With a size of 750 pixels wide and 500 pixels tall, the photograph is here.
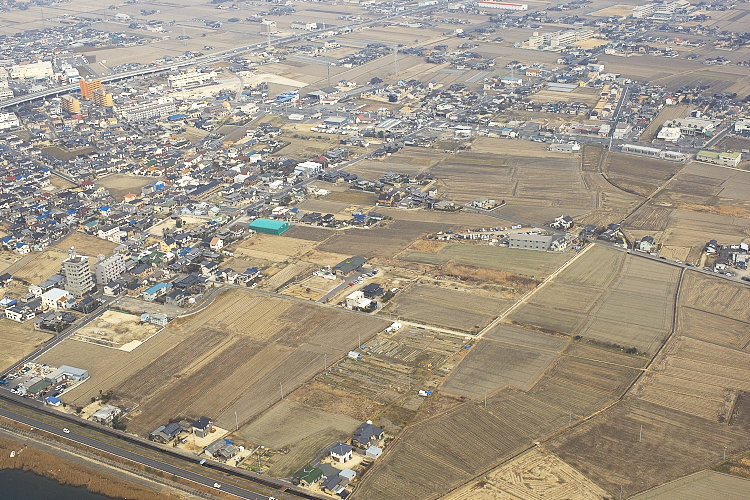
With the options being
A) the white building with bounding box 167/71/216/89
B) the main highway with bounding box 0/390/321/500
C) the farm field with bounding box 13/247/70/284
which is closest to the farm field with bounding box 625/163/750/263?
the main highway with bounding box 0/390/321/500

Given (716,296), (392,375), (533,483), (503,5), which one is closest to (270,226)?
(392,375)

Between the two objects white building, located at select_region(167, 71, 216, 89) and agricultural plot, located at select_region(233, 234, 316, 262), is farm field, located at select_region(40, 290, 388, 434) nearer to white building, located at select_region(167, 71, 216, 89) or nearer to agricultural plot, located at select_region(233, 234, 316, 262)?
agricultural plot, located at select_region(233, 234, 316, 262)

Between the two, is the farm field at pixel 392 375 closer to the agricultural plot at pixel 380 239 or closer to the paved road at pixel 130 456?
the paved road at pixel 130 456

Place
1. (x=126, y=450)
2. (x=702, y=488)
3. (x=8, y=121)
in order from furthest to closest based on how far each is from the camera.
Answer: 1. (x=8, y=121)
2. (x=126, y=450)
3. (x=702, y=488)

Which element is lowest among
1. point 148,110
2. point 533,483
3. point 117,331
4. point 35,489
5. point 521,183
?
point 148,110

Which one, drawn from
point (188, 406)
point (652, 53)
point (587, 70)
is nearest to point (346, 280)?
point (188, 406)

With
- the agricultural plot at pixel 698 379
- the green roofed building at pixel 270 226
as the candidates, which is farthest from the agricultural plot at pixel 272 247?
the agricultural plot at pixel 698 379

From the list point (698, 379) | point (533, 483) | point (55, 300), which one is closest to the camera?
point (533, 483)

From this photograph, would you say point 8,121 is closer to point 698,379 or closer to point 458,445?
point 458,445
